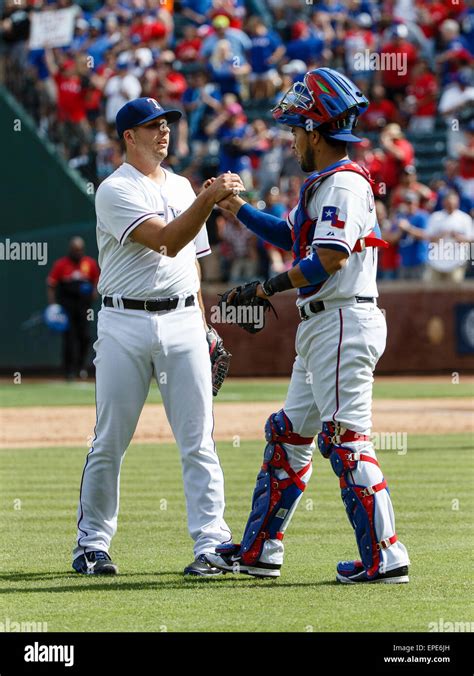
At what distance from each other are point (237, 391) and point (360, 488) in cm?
1366

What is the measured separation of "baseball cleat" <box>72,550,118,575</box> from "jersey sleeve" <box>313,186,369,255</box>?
2.05 meters

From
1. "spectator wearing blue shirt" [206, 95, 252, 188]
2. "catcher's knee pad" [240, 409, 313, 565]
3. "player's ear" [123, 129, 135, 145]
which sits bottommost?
"catcher's knee pad" [240, 409, 313, 565]

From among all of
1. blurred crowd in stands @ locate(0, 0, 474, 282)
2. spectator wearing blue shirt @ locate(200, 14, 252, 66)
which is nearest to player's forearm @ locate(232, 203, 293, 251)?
blurred crowd in stands @ locate(0, 0, 474, 282)

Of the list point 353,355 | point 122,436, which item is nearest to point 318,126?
point 353,355

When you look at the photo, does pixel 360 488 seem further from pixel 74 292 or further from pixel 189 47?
pixel 189 47

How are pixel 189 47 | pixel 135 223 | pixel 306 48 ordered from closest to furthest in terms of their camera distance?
pixel 135 223 → pixel 306 48 → pixel 189 47

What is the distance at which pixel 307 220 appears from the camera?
21.4 feet

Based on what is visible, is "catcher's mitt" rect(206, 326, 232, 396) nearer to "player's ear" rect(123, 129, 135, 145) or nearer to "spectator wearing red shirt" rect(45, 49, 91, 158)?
"player's ear" rect(123, 129, 135, 145)

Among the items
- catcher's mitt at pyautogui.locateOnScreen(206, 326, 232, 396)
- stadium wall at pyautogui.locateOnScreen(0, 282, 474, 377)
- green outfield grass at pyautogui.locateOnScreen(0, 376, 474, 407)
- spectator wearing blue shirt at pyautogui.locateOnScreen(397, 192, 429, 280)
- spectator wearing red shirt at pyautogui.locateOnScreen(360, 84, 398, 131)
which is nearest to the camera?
catcher's mitt at pyautogui.locateOnScreen(206, 326, 232, 396)

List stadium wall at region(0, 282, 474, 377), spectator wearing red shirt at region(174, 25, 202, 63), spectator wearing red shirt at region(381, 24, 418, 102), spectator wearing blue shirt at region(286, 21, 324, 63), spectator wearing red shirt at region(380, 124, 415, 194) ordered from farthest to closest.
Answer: spectator wearing red shirt at region(174, 25, 202, 63), spectator wearing blue shirt at region(286, 21, 324, 63), spectator wearing red shirt at region(381, 24, 418, 102), stadium wall at region(0, 282, 474, 377), spectator wearing red shirt at region(380, 124, 415, 194)

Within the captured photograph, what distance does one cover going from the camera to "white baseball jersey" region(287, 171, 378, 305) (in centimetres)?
624

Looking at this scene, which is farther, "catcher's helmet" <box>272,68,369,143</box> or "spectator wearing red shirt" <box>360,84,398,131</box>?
"spectator wearing red shirt" <box>360,84,398,131</box>

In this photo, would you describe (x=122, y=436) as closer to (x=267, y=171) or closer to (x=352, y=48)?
(x=267, y=171)

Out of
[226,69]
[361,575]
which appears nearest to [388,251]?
[226,69]
